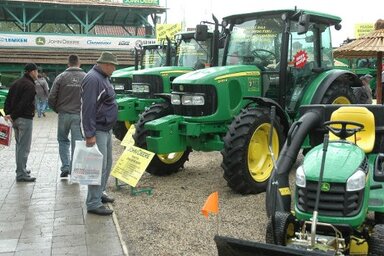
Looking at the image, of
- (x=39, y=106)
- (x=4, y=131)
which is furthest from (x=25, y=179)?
(x=39, y=106)

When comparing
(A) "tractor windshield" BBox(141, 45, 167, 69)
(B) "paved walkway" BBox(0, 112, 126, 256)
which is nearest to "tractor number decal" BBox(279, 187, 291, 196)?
(B) "paved walkway" BBox(0, 112, 126, 256)

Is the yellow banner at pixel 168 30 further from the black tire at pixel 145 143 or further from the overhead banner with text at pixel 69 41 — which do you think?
the black tire at pixel 145 143

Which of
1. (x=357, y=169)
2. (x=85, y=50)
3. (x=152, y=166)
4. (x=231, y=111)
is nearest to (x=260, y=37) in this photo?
(x=231, y=111)

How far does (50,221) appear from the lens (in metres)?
5.62

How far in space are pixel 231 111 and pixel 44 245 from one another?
11.5 ft

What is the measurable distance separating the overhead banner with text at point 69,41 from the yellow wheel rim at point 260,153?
17693 mm

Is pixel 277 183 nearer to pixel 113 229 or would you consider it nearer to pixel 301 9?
pixel 113 229

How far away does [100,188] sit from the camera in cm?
591

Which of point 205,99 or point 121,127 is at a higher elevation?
point 205,99

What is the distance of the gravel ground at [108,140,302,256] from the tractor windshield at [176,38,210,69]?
11.8 feet

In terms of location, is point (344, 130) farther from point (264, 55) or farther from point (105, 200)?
point (264, 55)

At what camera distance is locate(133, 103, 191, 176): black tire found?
7670mm

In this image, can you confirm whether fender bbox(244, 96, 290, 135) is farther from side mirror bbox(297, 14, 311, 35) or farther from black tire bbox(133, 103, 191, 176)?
black tire bbox(133, 103, 191, 176)

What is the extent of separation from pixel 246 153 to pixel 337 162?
2.46 m
